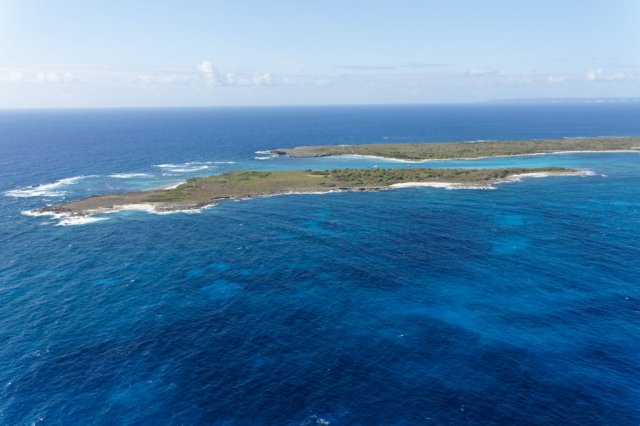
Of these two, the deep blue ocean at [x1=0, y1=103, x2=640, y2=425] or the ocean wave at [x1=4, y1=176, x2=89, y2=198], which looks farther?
the ocean wave at [x1=4, y1=176, x2=89, y2=198]

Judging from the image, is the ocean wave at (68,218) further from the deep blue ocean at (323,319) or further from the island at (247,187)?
the deep blue ocean at (323,319)

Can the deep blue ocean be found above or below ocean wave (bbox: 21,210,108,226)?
below

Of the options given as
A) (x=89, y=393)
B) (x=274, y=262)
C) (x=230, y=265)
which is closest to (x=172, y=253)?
(x=230, y=265)

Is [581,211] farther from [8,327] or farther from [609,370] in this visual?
[8,327]

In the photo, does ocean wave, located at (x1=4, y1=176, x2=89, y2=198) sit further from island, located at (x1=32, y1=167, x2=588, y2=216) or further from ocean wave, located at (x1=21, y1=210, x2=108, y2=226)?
ocean wave, located at (x1=21, y1=210, x2=108, y2=226)

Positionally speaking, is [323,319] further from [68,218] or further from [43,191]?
[43,191]

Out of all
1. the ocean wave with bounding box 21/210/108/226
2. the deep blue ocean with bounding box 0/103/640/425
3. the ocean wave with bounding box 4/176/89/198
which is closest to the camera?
the deep blue ocean with bounding box 0/103/640/425

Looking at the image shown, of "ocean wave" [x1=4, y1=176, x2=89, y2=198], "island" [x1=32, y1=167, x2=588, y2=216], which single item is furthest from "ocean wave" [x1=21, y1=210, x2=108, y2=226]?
"ocean wave" [x1=4, y1=176, x2=89, y2=198]
